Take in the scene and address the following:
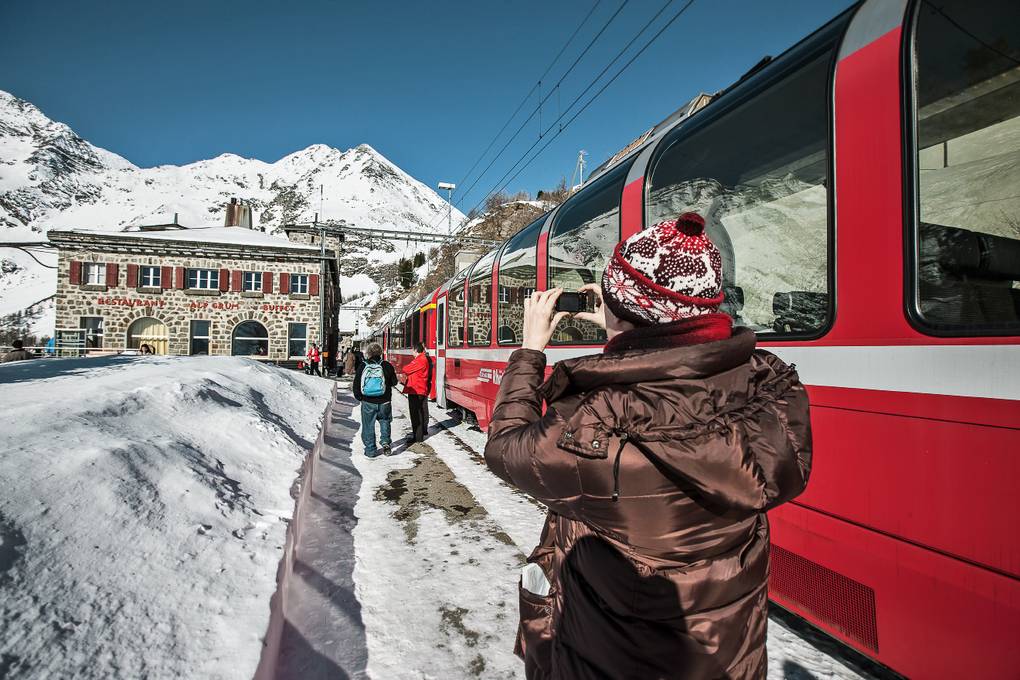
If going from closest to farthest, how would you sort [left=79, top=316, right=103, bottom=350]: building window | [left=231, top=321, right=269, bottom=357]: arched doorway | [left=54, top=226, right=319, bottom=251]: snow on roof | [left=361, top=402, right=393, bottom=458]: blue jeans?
[left=361, top=402, right=393, bottom=458]: blue jeans
[left=79, top=316, right=103, bottom=350]: building window
[left=54, top=226, right=319, bottom=251]: snow on roof
[left=231, top=321, right=269, bottom=357]: arched doorway

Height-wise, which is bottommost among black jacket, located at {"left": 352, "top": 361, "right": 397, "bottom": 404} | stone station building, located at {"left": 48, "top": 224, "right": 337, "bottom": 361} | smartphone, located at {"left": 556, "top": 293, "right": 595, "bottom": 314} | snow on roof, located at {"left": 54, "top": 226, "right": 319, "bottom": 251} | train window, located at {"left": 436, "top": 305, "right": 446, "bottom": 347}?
black jacket, located at {"left": 352, "top": 361, "right": 397, "bottom": 404}

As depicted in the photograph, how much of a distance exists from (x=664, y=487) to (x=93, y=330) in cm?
3370

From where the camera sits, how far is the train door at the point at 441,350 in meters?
10.0

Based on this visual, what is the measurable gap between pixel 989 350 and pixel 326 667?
2.95 m

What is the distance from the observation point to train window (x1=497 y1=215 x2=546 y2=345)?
5.59 meters

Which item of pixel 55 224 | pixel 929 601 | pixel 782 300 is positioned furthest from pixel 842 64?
pixel 55 224

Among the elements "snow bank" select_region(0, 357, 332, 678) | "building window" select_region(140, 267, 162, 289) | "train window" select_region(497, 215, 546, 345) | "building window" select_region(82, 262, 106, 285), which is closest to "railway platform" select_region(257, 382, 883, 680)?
"snow bank" select_region(0, 357, 332, 678)

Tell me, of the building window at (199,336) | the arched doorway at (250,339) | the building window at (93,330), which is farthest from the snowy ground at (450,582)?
the building window at (93,330)

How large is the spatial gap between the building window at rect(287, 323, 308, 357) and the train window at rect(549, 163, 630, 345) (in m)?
26.2

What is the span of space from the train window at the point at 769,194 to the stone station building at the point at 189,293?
90.3 ft

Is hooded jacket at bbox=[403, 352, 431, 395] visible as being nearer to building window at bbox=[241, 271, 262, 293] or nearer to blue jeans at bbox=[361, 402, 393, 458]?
blue jeans at bbox=[361, 402, 393, 458]

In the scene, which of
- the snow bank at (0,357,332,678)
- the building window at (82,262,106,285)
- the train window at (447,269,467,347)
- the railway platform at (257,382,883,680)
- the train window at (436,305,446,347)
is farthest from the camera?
the building window at (82,262,106,285)

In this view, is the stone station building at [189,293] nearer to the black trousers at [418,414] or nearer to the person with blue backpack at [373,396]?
the black trousers at [418,414]

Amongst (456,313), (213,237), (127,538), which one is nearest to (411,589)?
(127,538)
